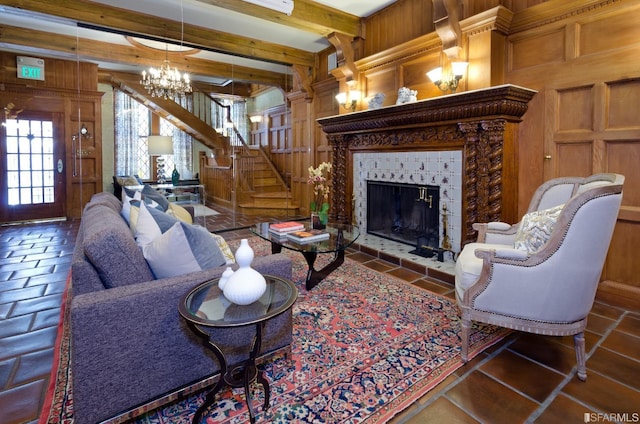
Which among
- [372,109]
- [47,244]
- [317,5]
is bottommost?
[47,244]

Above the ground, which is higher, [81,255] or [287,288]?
[81,255]

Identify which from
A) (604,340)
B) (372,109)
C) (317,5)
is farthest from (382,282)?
(317,5)

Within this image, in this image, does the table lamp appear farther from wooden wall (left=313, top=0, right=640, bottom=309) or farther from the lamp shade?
wooden wall (left=313, top=0, right=640, bottom=309)

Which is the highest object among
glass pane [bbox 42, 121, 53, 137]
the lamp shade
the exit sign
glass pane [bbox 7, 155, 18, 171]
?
the exit sign

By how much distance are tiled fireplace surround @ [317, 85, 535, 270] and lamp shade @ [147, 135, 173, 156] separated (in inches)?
95.4

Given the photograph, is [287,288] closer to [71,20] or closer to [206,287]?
[206,287]

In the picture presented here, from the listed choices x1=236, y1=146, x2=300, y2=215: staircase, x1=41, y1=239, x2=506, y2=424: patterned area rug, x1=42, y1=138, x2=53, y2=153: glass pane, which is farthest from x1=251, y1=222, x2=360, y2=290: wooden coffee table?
x1=42, y1=138, x2=53, y2=153: glass pane

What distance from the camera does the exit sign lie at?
5418mm

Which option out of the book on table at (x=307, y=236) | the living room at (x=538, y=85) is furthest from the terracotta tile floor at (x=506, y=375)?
the book on table at (x=307, y=236)

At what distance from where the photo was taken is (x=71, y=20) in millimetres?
4129

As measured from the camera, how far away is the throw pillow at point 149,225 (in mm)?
1795

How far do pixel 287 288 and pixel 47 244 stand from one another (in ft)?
14.4

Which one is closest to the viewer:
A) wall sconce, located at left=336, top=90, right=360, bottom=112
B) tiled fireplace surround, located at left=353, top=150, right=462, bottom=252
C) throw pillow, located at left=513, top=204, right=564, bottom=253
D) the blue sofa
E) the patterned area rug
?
the blue sofa

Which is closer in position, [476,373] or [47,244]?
[476,373]
